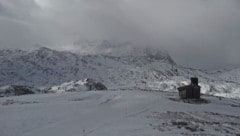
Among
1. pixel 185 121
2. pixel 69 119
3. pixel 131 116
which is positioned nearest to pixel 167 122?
pixel 185 121

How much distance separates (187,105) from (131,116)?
17.3 meters

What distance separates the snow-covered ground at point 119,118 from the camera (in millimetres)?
49000

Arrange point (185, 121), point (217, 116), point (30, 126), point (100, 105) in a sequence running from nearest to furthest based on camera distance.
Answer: point (30, 126) < point (185, 121) < point (217, 116) < point (100, 105)

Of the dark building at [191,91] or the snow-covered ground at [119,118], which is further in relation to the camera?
the dark building at [191,91]

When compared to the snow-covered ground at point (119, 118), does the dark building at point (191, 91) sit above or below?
above

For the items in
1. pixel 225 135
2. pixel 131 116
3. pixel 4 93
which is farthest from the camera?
pixel 4 93

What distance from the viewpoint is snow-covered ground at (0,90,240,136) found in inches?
1929

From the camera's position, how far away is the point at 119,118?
58344mm

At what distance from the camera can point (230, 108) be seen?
78.0 m

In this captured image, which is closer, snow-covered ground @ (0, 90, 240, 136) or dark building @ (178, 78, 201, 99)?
snow-covered ground @ (0, 90, 240, 136)

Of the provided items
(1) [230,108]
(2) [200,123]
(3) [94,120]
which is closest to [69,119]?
(3) [94,120]

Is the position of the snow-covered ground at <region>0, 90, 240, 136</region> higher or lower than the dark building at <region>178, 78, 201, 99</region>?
lower

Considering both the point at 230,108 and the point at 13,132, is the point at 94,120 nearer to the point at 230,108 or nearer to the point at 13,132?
the point at 13,132

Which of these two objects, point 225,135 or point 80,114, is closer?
point 225,135
